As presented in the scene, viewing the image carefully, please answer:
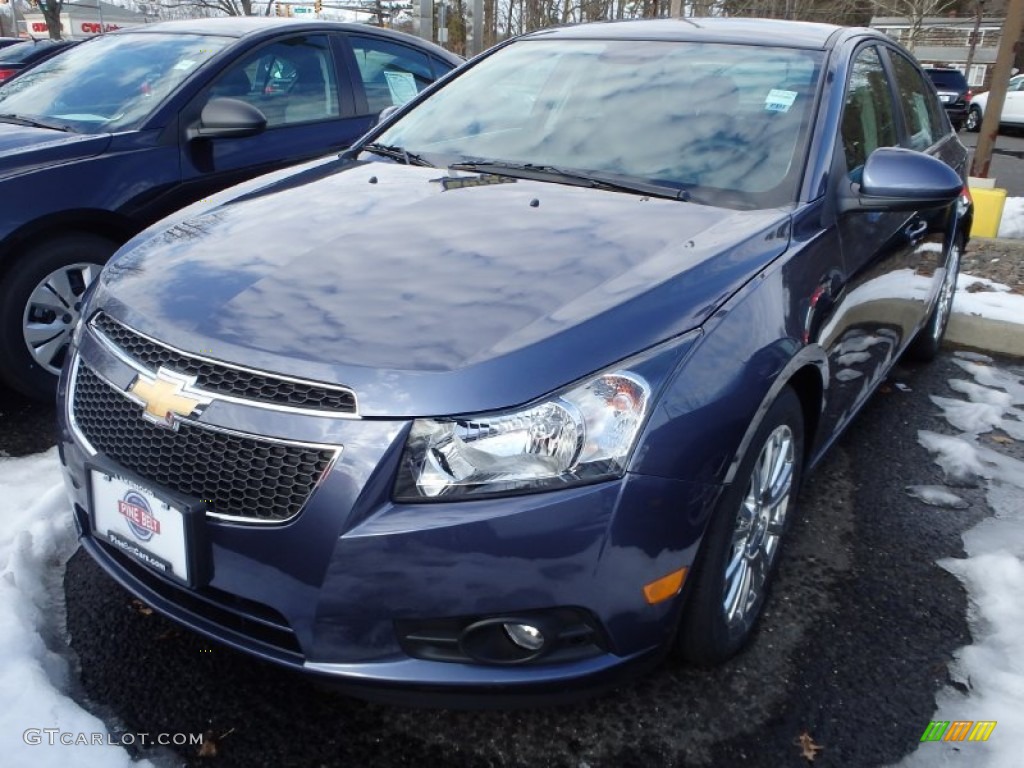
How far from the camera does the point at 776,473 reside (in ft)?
7.72

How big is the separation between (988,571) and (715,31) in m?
2.08

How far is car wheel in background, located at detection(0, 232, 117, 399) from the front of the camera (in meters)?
3.52

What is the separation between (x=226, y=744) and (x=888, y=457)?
9.10ft

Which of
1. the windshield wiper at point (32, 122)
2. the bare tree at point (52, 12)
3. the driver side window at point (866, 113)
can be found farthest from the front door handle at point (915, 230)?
the bare tree at point (52, 12)

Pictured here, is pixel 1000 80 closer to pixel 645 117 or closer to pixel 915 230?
pixel 915 230

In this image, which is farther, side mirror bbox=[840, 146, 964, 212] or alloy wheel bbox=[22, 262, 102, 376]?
alloy wheel bbox=[22, 262, 102, 376]

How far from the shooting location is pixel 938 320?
4641 millimetres

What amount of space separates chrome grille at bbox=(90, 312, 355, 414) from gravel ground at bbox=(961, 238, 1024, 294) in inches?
216

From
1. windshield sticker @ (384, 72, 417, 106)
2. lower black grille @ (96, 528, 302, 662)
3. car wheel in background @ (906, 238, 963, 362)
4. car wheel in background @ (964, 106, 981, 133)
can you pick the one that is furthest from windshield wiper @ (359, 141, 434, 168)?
car wheel in background @ (964, 106, 981, 133)

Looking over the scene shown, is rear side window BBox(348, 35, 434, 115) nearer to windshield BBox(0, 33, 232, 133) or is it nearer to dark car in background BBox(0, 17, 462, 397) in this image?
dark car in background BBox(0, 17, 462, 397)

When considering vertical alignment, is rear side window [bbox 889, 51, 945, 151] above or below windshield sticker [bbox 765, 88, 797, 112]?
below

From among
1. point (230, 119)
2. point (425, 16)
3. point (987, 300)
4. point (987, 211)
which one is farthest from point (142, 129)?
point (425, 16)

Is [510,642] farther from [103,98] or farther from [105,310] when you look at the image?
[103,98]

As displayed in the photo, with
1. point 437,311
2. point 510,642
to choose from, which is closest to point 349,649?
point 510,642
